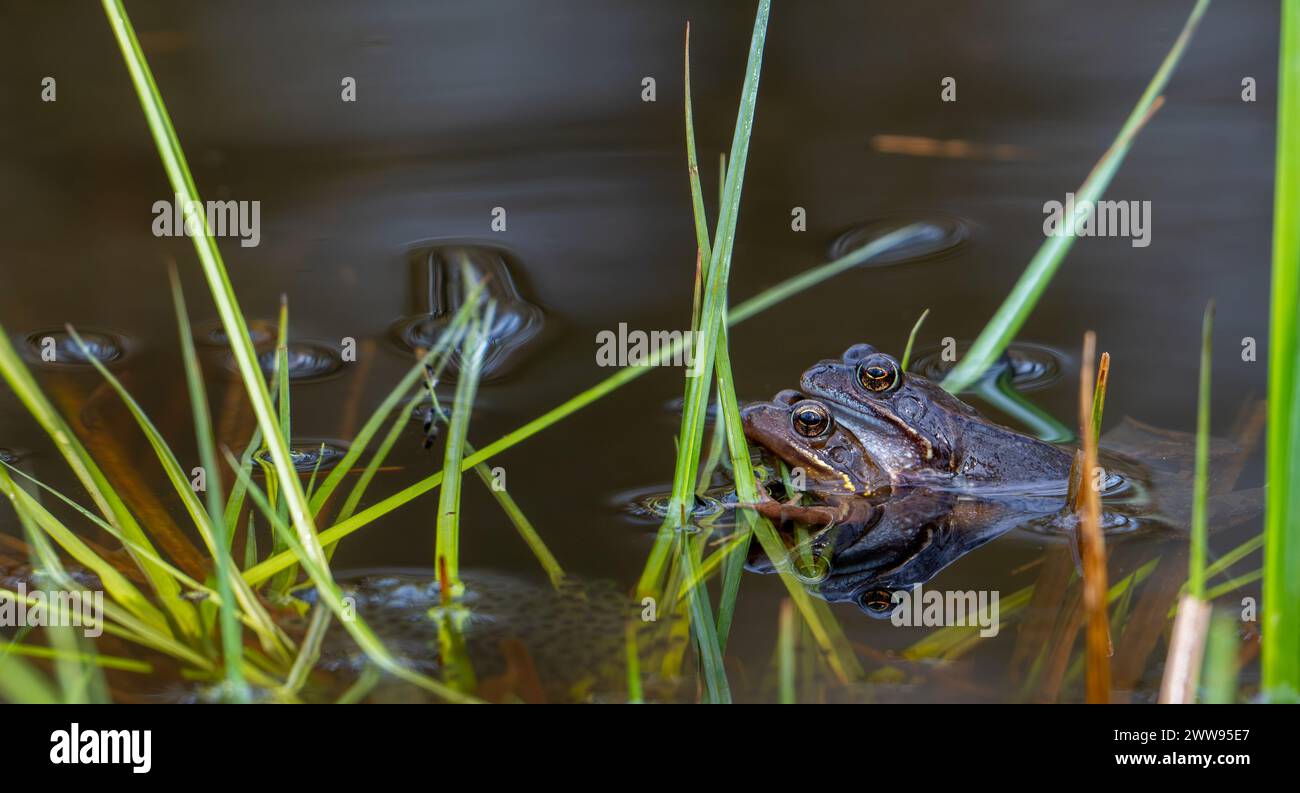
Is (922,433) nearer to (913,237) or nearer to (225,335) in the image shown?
(913,237)

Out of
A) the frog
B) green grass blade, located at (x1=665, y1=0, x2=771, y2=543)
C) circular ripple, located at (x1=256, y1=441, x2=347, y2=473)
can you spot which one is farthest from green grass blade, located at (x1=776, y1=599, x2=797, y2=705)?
circular ripple, located at (x1=256, y1=441, x2=347, y2=473)

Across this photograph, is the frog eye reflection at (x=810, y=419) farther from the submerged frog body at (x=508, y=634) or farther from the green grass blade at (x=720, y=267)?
the submerged frog body at (x=508, y=634)

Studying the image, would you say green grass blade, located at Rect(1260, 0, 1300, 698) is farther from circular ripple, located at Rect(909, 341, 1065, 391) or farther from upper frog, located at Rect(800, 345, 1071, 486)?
circular ripple, located at Rect(909, 341, 1065, 391)

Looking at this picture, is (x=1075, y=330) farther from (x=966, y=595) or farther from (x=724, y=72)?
(x=724, y=72)

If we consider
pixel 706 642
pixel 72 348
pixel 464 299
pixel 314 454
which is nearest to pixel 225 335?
pixel 72 348

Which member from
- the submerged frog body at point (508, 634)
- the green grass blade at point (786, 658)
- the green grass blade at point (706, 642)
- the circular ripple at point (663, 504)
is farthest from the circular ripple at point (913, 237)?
the submerged frog body at point (508, 634)
